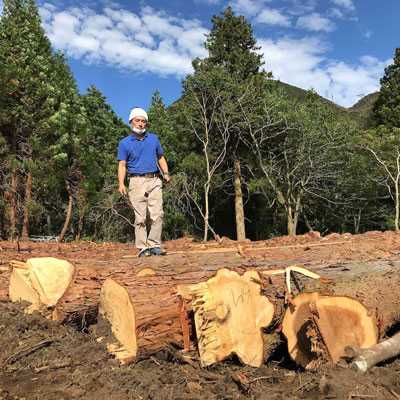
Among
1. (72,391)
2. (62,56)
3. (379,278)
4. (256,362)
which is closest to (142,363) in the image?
(72,391)

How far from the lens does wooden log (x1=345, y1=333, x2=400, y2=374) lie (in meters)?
2.58

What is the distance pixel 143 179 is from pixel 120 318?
7.88ft

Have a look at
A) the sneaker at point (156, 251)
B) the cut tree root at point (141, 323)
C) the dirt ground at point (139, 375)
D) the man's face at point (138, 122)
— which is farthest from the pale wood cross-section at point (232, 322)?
the man's face at point (138, 122)

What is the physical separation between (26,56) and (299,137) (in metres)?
12.5

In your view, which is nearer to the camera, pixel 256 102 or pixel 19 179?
pixel 19 179

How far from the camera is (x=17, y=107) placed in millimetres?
17406

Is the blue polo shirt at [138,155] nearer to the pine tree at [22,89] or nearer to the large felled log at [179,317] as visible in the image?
the large felled log at [179,317]

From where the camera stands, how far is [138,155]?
5527 mm

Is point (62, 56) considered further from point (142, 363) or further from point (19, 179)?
point (142, 363)

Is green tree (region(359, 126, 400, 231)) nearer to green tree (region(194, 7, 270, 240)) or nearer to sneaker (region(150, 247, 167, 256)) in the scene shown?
green tree (region(194, 7, 270, 240))

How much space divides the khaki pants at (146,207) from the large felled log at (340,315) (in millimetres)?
2360

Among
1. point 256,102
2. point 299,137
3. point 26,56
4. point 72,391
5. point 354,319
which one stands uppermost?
point 26,56

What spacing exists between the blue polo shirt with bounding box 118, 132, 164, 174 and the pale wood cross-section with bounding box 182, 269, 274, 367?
260 cm

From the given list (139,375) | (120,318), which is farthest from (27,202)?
(139,375)
